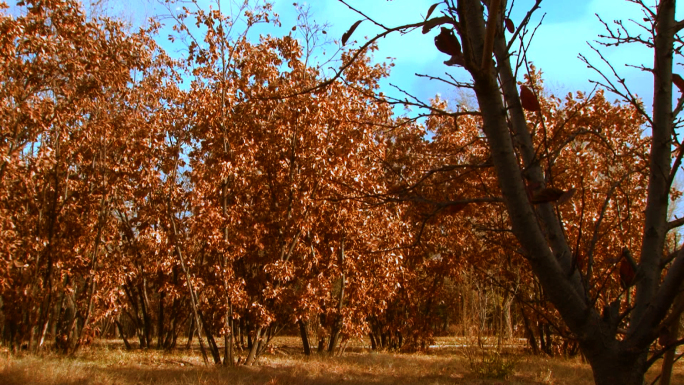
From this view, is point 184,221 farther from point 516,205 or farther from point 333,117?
point 516,205

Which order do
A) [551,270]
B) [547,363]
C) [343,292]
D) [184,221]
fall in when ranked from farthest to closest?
[343,292]
[547,363]
[184,221]
[551,270]

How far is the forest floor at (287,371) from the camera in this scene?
562cm

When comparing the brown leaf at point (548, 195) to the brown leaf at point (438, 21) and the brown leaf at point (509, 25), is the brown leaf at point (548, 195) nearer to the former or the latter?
the brown leaf at point (438, 21)

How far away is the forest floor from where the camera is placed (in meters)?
5.62

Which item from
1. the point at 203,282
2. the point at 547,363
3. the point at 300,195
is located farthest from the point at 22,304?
the point at 547,363

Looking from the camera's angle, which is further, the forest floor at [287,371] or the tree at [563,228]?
the forest floor at [287,371]

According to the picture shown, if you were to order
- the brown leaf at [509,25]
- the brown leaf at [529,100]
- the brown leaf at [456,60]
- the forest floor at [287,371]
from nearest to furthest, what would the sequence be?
the brown leaf at [456,60] → the brown leaf at [529,100] → the brown leaf at [509,25] → the forest floor at [287,371]

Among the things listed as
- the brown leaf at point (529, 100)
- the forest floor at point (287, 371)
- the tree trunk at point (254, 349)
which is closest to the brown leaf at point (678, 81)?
the brown leaf at point (529, 100)

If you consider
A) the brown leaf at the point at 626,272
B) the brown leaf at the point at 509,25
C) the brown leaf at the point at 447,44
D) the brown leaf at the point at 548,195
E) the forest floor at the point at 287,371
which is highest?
the brown leaf at the point at 509,25

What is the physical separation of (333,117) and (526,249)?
756 cm

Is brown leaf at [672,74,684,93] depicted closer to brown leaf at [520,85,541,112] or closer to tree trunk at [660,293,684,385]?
brown leaf at [520,85,541,112]

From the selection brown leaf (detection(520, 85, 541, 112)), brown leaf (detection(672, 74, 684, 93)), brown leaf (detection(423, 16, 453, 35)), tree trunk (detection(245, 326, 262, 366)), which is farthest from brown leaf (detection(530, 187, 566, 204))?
tree trunk (detection(245, 326, 262, 366))

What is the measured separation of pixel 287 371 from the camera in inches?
274

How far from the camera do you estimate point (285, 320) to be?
8.41 meters
